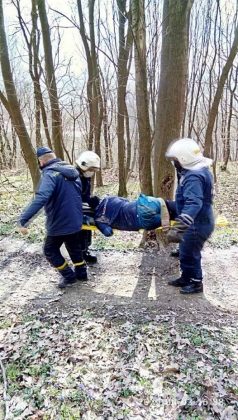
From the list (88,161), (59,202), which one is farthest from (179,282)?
(88,161)

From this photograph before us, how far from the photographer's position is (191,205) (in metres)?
3.89

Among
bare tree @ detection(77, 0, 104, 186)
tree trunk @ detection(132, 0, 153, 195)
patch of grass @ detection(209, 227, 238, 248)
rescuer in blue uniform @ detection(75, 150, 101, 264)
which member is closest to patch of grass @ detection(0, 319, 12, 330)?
rescuer in blue uniform @ detection(75, 150, 101, 264)

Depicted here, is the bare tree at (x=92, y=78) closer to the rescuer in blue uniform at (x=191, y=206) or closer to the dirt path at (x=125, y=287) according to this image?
the dirt path at (x=125, y=287)

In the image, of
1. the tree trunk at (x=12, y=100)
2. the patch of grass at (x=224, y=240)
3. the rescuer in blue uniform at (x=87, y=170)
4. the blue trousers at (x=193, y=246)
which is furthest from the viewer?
the tree trunk at (x=12, y=100)

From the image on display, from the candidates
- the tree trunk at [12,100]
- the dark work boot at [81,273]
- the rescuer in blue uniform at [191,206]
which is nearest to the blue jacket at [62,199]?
the dark work boot at [81,273]

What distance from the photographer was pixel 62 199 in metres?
4.52

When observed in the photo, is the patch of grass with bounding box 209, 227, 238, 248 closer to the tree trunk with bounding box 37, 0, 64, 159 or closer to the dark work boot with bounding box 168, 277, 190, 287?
the dark work boot with bounding box 168, 277, 190, 287

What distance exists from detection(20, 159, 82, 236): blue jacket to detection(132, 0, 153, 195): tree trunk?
1980 millimetres

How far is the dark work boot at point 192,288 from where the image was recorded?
456 centimetres

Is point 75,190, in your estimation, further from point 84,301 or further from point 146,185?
point 146,185

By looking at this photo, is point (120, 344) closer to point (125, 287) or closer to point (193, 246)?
point (125, 287)

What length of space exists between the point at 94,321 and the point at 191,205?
1808mm

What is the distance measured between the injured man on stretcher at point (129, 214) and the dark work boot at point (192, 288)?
2.93 feet

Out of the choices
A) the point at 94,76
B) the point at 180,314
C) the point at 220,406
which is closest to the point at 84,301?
the point at 180,314
